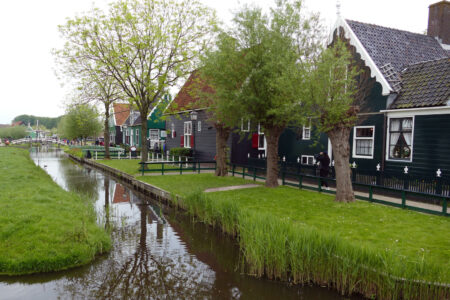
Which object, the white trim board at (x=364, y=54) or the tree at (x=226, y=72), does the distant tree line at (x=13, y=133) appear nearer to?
the tree at (x=226, y=72)

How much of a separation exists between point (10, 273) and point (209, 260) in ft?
12.7

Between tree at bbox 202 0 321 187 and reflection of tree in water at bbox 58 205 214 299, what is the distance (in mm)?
6069

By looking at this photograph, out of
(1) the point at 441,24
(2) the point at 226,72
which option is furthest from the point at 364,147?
(1) the point at 441,24

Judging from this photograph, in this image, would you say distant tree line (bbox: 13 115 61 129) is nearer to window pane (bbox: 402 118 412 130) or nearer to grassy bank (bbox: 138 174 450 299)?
window pane (bbox: 402 118 412 130)

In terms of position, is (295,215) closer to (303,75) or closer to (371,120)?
(303,75)

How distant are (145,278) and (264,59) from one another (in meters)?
8.57

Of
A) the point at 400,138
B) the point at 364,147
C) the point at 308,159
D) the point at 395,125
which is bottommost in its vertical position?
the point at 308,159

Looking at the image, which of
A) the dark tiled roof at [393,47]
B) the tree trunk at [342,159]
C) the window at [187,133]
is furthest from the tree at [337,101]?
the window at [187,133]

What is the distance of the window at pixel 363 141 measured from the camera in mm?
13867

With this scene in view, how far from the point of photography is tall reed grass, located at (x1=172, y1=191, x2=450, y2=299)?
15.5 feet

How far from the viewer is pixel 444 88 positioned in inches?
452

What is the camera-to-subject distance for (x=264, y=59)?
38.5ft

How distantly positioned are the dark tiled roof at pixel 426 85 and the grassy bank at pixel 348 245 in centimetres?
479

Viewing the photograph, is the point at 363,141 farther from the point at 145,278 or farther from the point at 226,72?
the point at 145,278
